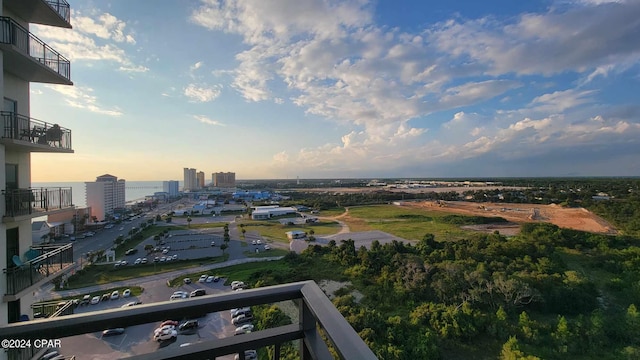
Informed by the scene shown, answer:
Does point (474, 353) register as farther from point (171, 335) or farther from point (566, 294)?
point (171, 335)

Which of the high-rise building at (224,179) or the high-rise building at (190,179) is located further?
the high-rise building at (224,179)

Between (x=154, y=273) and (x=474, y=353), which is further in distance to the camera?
(x=154, y=273)

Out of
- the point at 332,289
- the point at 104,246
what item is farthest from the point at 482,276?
the point at 104,246

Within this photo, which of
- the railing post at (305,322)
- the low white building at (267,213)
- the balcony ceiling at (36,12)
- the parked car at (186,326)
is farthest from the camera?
the low white building at (267,213)

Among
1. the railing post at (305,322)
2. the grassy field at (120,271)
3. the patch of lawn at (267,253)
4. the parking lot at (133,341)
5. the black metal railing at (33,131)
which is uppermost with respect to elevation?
the black metal railing at (33,131)

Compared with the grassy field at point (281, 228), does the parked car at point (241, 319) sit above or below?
above

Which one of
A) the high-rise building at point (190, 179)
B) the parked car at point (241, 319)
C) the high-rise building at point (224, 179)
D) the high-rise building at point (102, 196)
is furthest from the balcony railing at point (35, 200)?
the high-rise building at point (224, 179)

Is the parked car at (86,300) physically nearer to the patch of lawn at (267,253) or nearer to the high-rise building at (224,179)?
the patch of lawn at (267,253)

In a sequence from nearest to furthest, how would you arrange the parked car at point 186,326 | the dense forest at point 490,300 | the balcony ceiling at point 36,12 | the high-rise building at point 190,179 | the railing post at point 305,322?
the railing post at point 305,322 < the balcony ceiling at point 36,12 < the dense forest at point 490,300 < the parked car at point 186,326 < the high-rise building at point 190,179
